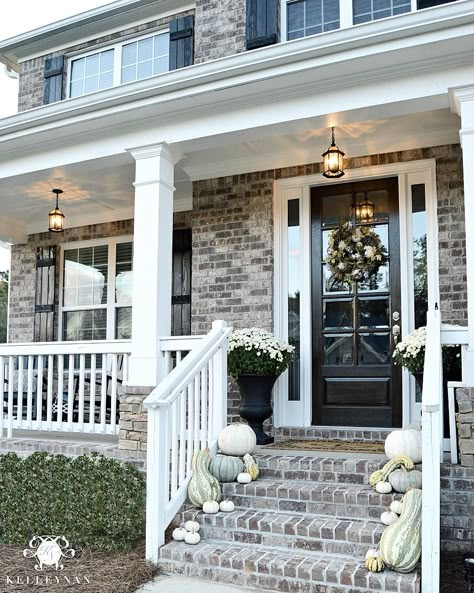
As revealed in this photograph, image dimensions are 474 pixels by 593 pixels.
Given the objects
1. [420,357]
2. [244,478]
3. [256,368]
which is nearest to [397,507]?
[244,478]

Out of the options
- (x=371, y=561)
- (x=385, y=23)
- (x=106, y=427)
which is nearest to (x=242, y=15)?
(x=385, y=23)

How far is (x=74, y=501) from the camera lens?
13.7 feet

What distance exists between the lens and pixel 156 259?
4953mm

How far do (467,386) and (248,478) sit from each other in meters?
1.54

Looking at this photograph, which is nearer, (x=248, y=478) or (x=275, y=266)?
(x=248, y=478)

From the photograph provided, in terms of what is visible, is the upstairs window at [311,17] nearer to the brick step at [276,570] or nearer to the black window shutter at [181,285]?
the black window shutter at [181,285]

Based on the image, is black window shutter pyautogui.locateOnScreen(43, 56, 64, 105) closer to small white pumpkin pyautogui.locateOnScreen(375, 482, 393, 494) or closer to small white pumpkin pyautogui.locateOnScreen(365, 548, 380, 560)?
small white pumpkin pyautogui.locateOnScreen(375, 482, 393, 494)

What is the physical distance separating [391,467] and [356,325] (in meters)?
2.09

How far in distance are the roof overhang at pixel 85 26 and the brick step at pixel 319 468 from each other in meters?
5.56

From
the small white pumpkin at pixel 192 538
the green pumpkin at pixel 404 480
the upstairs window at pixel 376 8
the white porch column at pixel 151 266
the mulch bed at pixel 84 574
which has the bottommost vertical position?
the mulch bed at pixel 84 574

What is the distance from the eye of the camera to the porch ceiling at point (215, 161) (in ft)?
17.3

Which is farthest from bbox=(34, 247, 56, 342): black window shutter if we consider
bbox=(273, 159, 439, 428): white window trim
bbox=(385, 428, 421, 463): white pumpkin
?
bbox=(385, 428, 421, 463): white pumpkin

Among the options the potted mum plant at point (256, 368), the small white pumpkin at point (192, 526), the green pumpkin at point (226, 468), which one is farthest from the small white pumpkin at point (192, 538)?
the potted mum plant at point (256, 368)

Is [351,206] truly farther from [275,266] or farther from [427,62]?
[427,62]
